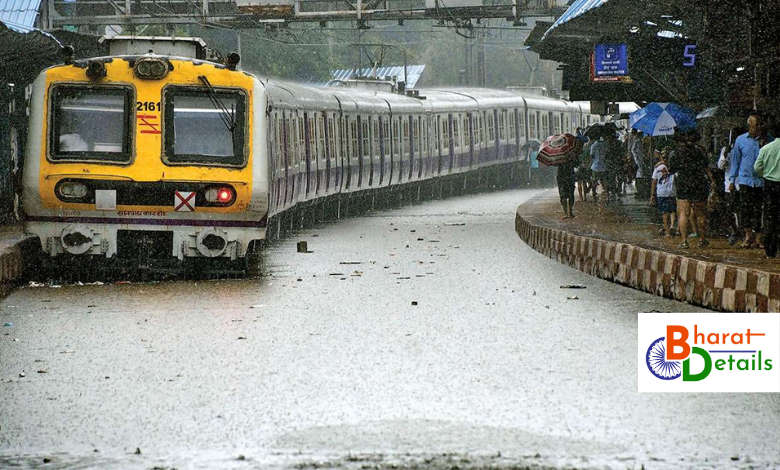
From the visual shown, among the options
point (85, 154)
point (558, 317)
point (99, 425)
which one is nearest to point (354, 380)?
point (99, 425)

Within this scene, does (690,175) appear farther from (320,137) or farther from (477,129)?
(477,129)

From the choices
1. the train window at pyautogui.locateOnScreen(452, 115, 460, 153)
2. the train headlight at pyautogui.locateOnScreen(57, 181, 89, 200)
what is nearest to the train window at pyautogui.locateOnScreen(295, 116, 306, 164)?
the train headlight at pyautogui.locateOnScreen(57, 181, 89, 200)

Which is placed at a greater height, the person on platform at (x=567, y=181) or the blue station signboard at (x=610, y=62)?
the blue station signboard at (x=610, y=62)

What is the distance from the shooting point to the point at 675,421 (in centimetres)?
808

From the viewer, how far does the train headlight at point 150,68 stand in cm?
1656

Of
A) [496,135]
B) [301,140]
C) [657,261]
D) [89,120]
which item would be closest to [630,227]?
[657,261]

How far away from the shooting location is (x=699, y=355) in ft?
29.6

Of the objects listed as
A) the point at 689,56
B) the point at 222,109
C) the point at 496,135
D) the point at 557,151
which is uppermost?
the point at 689,56

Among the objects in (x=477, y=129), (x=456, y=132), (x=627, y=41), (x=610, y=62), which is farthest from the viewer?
(x=477, y=129)

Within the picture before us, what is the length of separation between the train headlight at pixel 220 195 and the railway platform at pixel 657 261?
400 centimetres

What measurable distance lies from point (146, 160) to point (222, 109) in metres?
0.96

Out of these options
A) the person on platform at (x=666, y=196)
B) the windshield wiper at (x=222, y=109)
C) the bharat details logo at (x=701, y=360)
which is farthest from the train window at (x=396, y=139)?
the bharat details logo at (x=701, y=360)

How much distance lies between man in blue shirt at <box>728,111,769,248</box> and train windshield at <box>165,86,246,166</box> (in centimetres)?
502

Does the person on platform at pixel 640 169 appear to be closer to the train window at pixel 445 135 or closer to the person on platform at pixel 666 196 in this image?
the train window at pixel 445 135
